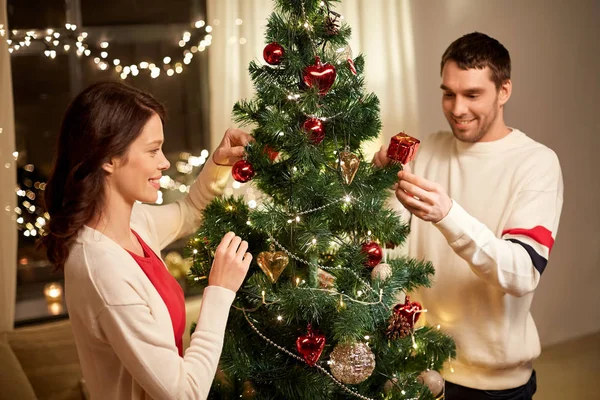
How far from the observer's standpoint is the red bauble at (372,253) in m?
1.73

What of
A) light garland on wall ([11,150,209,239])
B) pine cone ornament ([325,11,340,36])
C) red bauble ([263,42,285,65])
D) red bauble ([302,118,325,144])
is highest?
pine cone ornament ([325,11,340,36])

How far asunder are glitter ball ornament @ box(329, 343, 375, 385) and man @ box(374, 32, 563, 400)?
64cm

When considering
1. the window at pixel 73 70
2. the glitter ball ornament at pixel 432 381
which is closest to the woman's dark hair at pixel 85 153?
the glitter ball ornament at pixel 432 381

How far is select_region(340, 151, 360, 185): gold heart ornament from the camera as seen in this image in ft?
5.40

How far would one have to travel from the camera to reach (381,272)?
5.62 ft

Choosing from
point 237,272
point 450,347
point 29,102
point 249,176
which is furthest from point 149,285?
point 29,102

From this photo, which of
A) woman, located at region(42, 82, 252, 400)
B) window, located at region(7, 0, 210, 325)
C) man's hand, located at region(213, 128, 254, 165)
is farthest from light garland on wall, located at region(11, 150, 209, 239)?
woman, located at region(42, 82, 252, 400)

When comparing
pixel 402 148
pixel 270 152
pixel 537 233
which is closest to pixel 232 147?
pixel 270 152

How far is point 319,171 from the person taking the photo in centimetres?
167

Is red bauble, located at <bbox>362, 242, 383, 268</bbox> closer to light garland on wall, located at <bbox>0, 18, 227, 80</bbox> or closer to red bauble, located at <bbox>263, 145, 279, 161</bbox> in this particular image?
red bauble, located at <bbox>263, 145, 279, 161</bbox>

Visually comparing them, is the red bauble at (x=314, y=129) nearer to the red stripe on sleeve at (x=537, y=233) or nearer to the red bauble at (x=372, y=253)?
the red bauble at (x=372, y=253)

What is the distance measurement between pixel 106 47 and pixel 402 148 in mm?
2481

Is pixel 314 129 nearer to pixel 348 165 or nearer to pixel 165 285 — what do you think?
pixel 348 165

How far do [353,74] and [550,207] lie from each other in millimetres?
863
